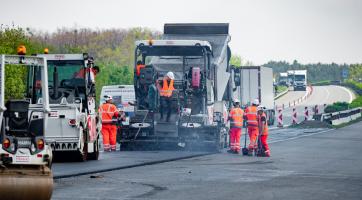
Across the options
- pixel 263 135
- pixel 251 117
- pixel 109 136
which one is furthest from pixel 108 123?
pixel 263 135

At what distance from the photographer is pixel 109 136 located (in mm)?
28734

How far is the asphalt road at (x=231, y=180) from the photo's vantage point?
15703 mm

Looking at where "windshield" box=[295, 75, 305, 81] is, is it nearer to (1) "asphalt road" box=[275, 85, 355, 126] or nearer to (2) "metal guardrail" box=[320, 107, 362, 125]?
(1) "asphalt road" box=[275, 85, 355, 126]

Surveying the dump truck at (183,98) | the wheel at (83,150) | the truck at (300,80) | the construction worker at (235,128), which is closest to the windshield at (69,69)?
the wheel at (83,150)

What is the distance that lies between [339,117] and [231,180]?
37.2 meters

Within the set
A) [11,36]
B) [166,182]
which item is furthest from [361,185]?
[11,36]

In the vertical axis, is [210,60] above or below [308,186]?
above

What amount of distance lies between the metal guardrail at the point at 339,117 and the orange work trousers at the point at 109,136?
83.8 ft

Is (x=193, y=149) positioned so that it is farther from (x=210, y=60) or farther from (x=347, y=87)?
(x=347, y=87)

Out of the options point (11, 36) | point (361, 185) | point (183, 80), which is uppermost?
point (11, 36)

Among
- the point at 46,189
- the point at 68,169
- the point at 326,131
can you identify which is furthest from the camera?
the point at 326,131

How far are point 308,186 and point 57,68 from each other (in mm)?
9404

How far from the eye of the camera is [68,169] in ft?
68.5

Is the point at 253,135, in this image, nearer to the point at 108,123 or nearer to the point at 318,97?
the point at 108,123
